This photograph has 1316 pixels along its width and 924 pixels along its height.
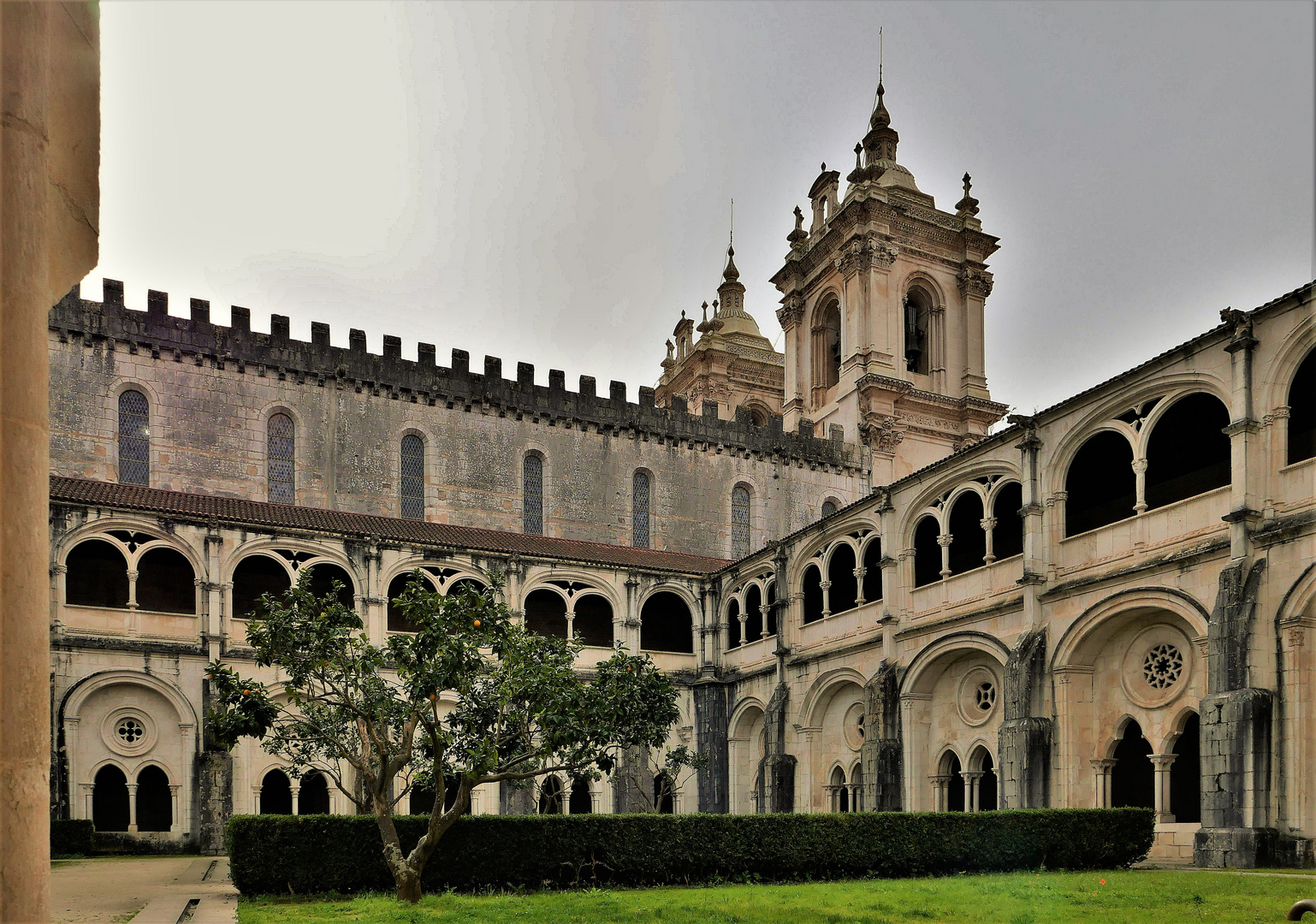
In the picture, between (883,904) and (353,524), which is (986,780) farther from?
(353,524)

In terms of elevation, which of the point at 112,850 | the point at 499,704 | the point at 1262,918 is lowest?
the point at 112,850

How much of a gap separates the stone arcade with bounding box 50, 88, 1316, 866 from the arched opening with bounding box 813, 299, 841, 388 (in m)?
0.15

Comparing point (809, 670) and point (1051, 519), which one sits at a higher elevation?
point (1051, 519)

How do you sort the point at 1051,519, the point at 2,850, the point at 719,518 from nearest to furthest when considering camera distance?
1. the point at 2,850
2. the point at 1051,519
3. the point at 719,518

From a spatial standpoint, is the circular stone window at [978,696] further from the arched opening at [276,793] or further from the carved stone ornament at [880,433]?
the carved stone ornament at [880,433]

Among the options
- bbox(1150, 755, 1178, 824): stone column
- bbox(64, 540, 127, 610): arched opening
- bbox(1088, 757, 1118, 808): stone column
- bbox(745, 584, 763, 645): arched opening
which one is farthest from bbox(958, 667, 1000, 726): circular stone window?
bbox(64, 540, 127, 610): arched opening

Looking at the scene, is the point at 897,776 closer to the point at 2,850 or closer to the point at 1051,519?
the point at 1051,519

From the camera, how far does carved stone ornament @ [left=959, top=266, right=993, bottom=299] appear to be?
50.6 metres

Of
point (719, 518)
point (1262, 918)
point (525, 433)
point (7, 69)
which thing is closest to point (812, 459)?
point (719, 518)

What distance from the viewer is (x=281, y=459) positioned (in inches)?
1515

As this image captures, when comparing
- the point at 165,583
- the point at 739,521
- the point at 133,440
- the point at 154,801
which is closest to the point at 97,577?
the point at 165,583

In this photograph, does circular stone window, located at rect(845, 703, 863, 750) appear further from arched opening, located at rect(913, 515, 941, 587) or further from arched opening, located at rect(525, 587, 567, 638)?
arched opening, located at rect(525, 587, 567, 638)

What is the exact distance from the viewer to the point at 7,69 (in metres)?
3.23

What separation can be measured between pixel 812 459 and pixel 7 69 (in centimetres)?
4533
